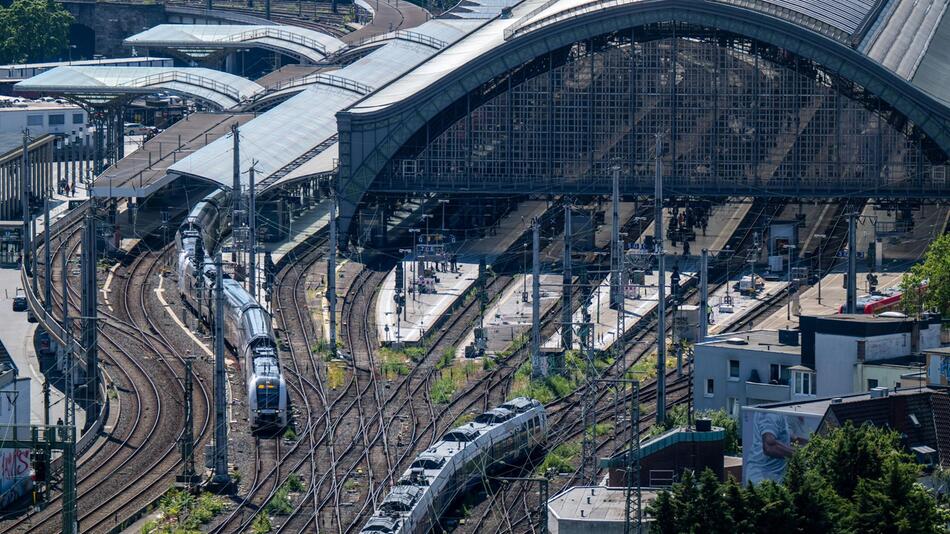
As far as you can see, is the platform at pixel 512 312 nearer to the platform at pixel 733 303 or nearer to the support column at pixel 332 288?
the support column at pixel 332 288

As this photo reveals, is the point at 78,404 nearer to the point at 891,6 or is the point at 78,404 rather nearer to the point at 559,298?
the point at 559,298

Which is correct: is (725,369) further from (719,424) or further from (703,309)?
(703,309)

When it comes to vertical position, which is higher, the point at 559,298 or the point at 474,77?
the point at 474,77

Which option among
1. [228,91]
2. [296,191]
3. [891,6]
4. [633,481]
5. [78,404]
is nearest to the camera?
[633,481]

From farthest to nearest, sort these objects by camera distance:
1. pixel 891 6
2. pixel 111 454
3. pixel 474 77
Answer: pixel 891 6, pixel 474 77, pixel 111 454

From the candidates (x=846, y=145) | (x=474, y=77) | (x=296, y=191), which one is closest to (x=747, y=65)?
(x=846, y=145)

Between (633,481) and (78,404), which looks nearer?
(633,481)

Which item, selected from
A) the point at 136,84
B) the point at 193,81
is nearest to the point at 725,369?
the point at 136,84
